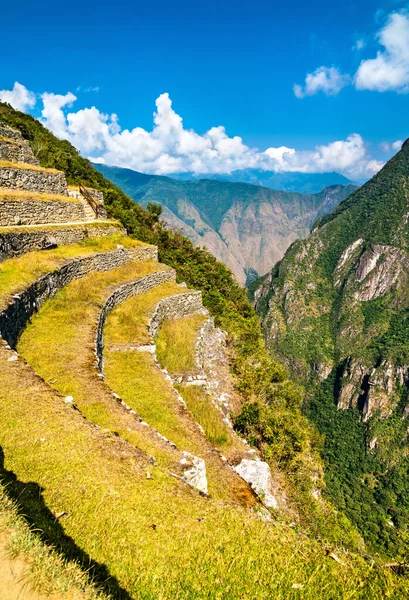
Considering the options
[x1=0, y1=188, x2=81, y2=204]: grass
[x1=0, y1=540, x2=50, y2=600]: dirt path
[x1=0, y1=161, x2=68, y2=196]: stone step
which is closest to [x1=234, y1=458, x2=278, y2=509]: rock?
[x1=0, y1=540, x2=50, y2=600]: dirt path

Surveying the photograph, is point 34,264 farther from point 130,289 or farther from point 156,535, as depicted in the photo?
point 156,535

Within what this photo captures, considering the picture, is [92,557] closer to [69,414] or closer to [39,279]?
[69,414]

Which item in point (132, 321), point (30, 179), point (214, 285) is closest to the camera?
point (132, 321)

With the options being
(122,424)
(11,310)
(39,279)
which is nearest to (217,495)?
(122,424)

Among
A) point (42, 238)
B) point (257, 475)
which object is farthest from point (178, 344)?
point (42, 238)

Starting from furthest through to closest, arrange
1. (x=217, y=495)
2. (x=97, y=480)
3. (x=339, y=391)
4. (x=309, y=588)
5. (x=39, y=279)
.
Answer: (x=339, y=391) → (x=39, y=279) → (x=217, y=495) → (x=97, y=480) → (x=309, y=588)

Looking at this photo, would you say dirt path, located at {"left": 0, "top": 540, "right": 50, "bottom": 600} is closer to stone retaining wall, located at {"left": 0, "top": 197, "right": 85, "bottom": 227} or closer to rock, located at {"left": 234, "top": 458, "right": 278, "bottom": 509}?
rock, located at {"left": 234, "top": 458, "right": 278, "bottom": 509}
